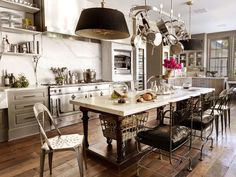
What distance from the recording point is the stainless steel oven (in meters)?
5.03

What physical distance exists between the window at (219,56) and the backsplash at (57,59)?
5.85m

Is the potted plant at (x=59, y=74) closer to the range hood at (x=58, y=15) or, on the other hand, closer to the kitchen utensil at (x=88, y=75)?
the kitchen utensil at (x=88, y=75)

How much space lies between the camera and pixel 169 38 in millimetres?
3500

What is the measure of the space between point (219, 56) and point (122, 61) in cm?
543

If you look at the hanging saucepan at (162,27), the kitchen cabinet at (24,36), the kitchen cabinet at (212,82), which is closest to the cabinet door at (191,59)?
the kitchen cabinet at (212,82)

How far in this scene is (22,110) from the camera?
332cm

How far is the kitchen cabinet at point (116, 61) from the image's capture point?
492 centimetres

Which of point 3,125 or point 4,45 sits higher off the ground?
point 4,45

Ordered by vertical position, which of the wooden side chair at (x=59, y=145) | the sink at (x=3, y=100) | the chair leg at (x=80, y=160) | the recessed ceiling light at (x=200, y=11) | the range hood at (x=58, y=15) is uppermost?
the recessed ceiling light at (x=200, y=11)

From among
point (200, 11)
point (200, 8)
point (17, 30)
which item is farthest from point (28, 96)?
point (200, 11)

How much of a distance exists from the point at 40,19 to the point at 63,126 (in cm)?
218

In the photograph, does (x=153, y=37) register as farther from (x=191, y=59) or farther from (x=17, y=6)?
(x=191, y=59)

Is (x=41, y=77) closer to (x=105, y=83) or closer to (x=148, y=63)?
(x=105, y=83)

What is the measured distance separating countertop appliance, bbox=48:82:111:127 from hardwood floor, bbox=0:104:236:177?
772 mm
